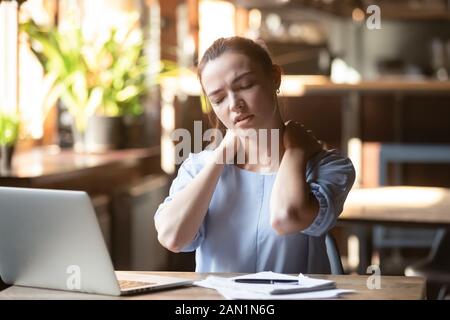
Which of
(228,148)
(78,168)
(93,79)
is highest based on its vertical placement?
(93,79)

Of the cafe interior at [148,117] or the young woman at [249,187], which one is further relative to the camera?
the cafe interior at [148,117]

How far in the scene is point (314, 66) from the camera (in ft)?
19.6

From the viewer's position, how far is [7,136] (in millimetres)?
3307

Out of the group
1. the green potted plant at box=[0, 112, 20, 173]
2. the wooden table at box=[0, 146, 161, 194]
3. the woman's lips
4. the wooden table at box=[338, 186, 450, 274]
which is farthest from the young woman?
the green potted plant at box=[0, 112, 20, 173]

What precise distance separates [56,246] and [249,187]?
0.45m

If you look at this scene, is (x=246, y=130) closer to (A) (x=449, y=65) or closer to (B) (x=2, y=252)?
(B) (x=2, y=252)

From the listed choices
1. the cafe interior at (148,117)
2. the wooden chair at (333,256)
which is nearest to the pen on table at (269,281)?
the wooden chair at (333,256)

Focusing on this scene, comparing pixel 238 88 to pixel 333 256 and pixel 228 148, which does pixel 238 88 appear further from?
pixel 333 256

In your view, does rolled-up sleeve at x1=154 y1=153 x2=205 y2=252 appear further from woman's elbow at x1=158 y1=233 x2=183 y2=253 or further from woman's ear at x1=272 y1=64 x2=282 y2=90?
woman's ear at x1=272 y1=64 x2=282 y2=90

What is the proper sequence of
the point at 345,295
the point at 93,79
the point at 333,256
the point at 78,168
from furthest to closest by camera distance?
the point at 93,79 → the point at 78,168 → the point at 333,256 → the point at 345,295

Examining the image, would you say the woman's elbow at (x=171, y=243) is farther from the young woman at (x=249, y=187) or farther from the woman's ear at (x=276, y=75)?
the woman's ear at (x=276, y=75)

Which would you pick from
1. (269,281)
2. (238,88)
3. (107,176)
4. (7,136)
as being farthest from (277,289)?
(107,176)

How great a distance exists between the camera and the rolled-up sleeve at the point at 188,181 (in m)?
1.81

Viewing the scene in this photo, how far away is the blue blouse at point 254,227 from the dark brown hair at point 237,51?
129 mm
